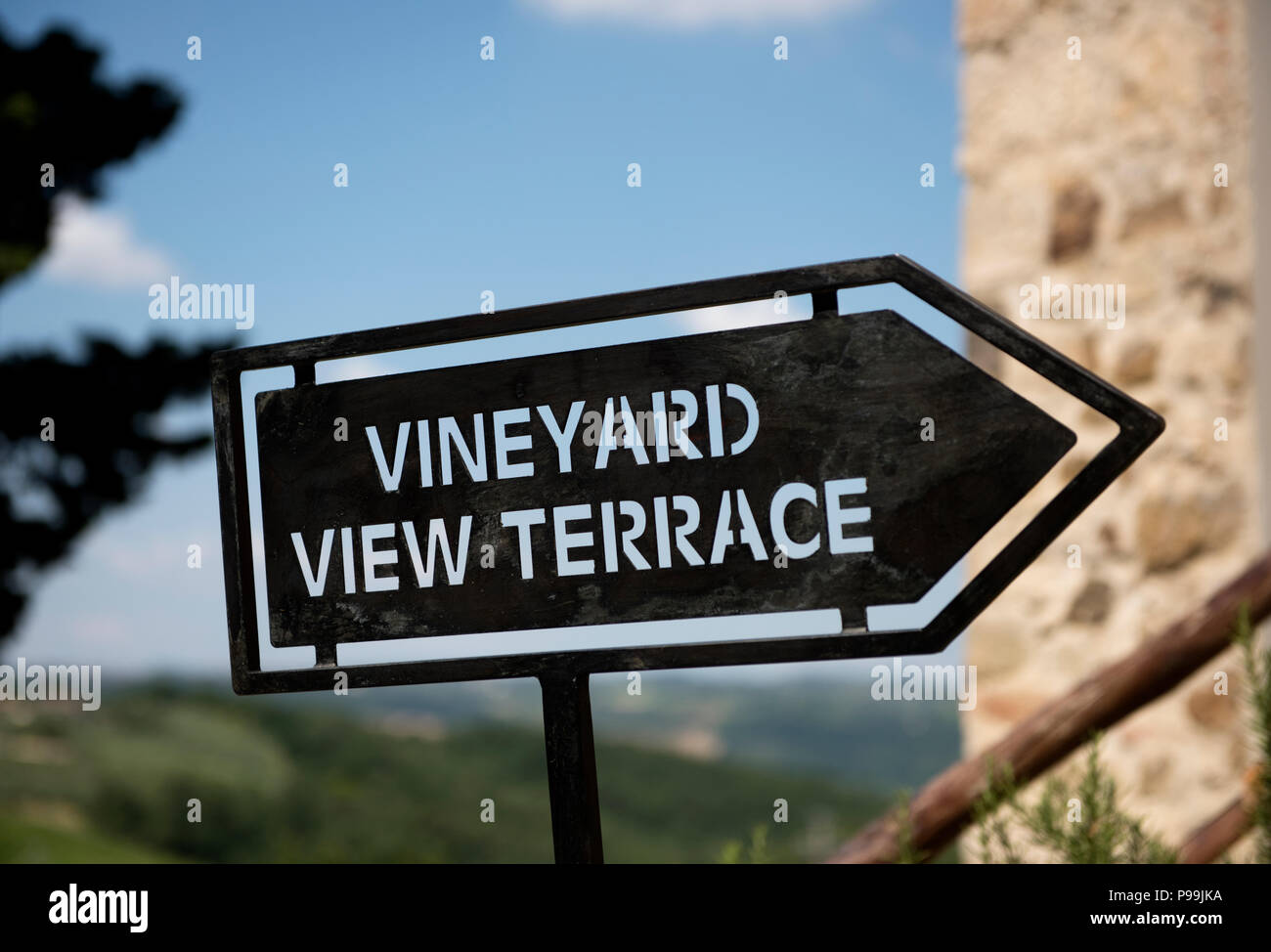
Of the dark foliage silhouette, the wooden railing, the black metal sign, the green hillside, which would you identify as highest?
the dark foliage silhouette

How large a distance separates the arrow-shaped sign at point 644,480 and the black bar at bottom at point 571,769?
7 centimetres

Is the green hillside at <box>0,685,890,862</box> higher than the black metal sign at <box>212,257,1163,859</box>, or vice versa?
the black metal sign at <box>212,257,1163,859</box>

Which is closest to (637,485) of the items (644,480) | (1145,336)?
(644,480)

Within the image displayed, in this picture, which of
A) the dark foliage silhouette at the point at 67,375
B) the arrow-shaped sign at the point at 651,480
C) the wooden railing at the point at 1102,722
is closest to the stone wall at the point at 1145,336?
the wooden railing at the point at 1102,722

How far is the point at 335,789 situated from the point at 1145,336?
5267mm

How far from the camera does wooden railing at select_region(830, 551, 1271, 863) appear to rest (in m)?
1.41

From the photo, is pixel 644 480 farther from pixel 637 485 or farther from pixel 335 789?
pixel 335 789

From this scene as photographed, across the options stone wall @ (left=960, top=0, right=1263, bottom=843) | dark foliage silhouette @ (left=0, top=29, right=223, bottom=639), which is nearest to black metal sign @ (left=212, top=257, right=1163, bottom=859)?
stone wall @ (left=960, top=0, right=1263, bottom=843)

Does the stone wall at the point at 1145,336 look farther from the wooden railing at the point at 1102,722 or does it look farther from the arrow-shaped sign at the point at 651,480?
the arrow-shaped sign at the point at 651,480

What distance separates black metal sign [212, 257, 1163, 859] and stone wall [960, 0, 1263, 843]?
1.52 metres

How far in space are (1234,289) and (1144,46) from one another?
583mm

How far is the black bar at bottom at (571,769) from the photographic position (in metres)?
1.01

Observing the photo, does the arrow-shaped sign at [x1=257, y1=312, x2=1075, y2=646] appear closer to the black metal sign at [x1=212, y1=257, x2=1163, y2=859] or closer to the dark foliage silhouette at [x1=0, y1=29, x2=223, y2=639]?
the black metal sign at [x1=212, y1=257, x2=1163, y2=859]
